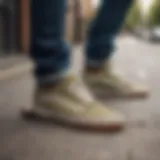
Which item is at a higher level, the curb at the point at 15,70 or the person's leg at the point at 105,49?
the person's leg at the point at 105,49

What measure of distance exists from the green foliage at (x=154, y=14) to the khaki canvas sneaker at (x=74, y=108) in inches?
87.8

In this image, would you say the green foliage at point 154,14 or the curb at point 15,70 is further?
the green foliage at point 154,14

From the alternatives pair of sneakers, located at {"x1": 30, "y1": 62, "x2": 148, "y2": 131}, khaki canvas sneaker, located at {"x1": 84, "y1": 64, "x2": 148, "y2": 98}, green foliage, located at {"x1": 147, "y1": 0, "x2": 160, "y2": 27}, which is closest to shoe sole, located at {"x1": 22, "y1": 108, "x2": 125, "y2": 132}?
pair of sneakers, located at {"x1": 30, "y1": 62, "x2": 148, "y2": 131}

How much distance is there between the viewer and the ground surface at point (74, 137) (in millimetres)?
917

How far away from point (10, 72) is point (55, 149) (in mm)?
871

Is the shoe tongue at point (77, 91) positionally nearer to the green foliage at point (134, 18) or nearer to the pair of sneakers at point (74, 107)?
the pair of sneakers at point (74, 107)

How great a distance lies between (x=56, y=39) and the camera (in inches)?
42.2

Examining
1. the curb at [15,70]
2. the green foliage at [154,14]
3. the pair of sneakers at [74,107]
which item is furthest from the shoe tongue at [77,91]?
the green foliage at [154,14]

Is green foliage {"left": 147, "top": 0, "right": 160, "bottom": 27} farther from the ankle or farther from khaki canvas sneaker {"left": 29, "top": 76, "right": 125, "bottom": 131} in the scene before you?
khaki canvas sneaker {"left": 29, "top": 76, "right": 125, "bottom": 131}

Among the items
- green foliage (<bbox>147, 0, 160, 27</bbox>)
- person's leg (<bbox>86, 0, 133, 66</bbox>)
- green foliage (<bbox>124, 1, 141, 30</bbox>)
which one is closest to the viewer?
person's leg (<bbox>86, 0, 133, 66</bbox>)

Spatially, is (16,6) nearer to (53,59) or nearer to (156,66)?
(156,66)

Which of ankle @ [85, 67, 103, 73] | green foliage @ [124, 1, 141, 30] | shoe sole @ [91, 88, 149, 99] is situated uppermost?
ankle @ [85, 67, 103, 73]

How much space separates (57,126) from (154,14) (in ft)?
7.58

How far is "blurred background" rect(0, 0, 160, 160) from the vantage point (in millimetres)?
931
